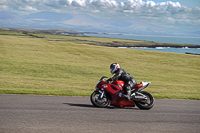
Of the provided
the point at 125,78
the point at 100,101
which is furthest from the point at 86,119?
the point at 125,78

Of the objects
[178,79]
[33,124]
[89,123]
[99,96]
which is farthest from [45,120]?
[178,79]

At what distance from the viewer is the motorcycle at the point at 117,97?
34.9 feet

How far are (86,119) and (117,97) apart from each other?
274 centimetres

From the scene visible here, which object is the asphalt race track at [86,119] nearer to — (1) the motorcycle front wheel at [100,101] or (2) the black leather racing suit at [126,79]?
(1) the motorcycle front wheel at [100,101]

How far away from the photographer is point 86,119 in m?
8.23

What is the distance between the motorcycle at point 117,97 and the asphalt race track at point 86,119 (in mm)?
343

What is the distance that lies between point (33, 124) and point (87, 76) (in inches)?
729

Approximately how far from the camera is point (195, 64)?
1649 inches

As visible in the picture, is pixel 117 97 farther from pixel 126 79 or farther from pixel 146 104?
pixel 146 104

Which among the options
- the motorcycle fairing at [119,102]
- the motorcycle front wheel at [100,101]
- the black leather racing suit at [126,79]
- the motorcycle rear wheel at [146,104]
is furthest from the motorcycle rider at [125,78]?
the motorcycle front wheel at [100,101]

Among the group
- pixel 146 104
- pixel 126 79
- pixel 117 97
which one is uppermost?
pixel 126 79

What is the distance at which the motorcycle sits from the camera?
1065 centimetres

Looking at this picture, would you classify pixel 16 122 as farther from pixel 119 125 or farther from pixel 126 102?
pixel 126 102

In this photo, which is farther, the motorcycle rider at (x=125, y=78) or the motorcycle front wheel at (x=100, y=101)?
the motorcycle front wheel at (x=100, y=101)
